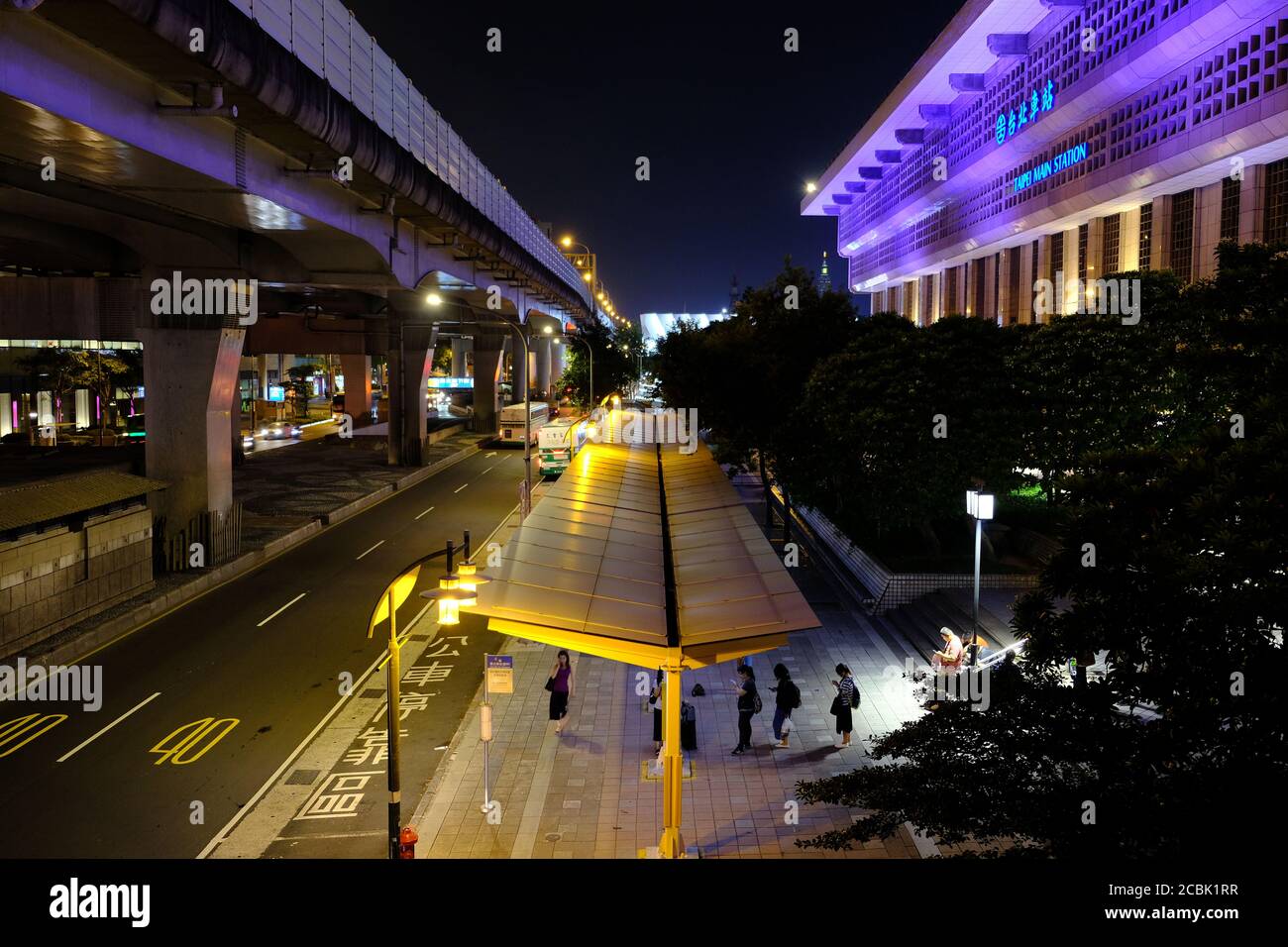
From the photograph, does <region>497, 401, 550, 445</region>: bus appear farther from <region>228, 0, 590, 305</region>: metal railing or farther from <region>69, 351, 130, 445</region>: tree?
<region>228, 0, 590, 305</region>: metal railing

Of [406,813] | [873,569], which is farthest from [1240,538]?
[873,569]

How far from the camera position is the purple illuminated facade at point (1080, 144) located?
31.1 m

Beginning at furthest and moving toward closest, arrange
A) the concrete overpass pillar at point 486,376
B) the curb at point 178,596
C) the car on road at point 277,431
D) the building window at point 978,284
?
the concrete overpass pillar at point 486,376
the car on road at point 277,431
the building window at point 978,284
the curb at point 178,596

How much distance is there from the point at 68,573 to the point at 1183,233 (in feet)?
128

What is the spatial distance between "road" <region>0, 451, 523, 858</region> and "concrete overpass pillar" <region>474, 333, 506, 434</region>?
1603 inches

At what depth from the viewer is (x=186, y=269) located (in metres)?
23.9

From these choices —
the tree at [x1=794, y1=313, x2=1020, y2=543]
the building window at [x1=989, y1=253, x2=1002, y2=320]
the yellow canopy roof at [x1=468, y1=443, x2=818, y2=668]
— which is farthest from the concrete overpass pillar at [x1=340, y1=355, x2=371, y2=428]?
the yellow canopy roof at [x1=468, y1=443, x2=818, y2=668]

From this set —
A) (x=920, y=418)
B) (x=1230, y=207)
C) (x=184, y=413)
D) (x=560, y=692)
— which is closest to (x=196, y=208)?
(x=184, y=413)

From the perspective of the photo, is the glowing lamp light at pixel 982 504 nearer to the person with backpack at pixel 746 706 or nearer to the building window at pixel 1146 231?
the person with backpack at pixel 746 706

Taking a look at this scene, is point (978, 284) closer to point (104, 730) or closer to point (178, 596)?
point (178, 596)

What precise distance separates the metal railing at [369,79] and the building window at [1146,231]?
2698 cm

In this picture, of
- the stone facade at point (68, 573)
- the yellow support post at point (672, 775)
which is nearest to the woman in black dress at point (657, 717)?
the yellow support post at point (672, 775)

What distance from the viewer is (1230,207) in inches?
1328
